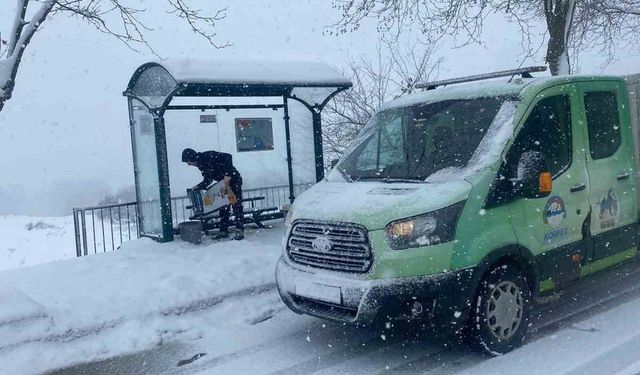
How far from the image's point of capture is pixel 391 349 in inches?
204

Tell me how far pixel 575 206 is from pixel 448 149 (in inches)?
51.6

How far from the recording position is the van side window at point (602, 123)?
5.75 m

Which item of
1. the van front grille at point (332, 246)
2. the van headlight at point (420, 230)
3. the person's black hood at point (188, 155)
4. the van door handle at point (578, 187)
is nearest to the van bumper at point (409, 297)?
the van front grille at point (332, 246)

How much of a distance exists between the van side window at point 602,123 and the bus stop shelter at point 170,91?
549 cm

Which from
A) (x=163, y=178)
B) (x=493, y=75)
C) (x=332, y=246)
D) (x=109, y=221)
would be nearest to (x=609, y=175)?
(x=493, y=75)

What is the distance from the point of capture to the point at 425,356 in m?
4.99

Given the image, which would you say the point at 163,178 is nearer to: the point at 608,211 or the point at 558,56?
the point at 608,211

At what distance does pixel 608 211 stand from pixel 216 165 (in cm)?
630

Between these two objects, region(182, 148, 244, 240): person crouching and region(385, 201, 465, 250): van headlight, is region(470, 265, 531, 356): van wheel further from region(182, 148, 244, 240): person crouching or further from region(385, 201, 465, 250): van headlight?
region(182, 148, 244, 240): person crouching

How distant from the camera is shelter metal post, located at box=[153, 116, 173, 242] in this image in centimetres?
934

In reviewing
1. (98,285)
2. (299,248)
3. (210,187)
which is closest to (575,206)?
(299,248)

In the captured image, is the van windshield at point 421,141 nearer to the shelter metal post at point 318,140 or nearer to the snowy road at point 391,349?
the snowy road at point 391,349

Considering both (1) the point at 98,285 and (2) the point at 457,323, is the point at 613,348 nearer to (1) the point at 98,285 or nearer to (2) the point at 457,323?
(2) the point at 457,323

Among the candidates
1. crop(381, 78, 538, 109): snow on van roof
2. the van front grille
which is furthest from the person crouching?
the van front grille
